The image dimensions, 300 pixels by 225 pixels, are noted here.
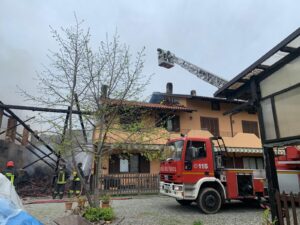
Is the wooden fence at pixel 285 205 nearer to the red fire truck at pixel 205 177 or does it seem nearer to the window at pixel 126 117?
the red fire truck at pixel 205 177

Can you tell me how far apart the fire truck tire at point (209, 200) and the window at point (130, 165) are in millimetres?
10156

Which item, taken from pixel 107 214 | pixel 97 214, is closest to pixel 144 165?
pixel 107 214

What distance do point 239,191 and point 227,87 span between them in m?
4.82

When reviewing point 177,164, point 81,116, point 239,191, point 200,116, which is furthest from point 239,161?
point 81,116

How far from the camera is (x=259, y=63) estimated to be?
6.57 metres

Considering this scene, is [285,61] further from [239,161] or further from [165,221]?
[239,161]

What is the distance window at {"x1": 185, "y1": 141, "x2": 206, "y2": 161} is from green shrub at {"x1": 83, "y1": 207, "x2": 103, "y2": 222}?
3.76m

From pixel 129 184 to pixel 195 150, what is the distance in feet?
27.4

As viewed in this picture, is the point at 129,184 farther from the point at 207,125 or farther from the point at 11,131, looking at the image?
the point at 207,125

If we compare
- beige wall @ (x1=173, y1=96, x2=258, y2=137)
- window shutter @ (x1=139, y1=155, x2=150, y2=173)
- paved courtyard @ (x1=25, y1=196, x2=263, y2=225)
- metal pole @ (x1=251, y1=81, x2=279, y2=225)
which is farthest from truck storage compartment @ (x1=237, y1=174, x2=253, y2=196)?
beige wall @ (x1=173, y1=96, x2=258, y2=137)

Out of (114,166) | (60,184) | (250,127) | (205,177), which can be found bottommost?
(60,184)

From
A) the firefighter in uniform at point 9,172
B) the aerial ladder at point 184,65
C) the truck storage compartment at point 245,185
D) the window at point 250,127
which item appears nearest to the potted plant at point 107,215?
the firefighter in uniform at point 9,172

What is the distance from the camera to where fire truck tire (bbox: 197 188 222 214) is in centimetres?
984

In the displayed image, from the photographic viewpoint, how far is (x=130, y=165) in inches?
802
